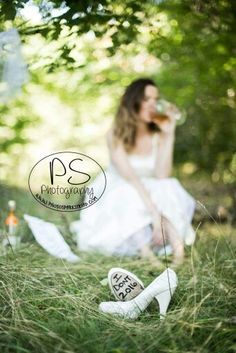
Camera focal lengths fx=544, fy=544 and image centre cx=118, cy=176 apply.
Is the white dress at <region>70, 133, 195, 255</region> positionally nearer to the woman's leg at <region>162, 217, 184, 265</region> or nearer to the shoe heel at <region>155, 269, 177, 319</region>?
the woman's leg at <region>162, 217, 184, 265</region>

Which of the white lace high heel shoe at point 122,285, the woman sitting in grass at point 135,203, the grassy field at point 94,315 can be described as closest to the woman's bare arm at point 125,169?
the woman sitting in grass at point 135,203

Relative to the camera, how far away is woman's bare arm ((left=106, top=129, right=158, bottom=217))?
351cm

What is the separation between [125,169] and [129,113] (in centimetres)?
60

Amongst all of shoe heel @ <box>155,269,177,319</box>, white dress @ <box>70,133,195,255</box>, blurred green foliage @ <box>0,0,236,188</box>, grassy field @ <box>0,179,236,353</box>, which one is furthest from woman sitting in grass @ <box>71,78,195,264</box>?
shoe heel @ <box>155,269,177,319</box>

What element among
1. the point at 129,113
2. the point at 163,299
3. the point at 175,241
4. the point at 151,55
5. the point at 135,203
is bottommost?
the point at 175,241

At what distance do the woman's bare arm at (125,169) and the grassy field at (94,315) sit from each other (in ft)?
2.83

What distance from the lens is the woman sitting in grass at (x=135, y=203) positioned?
3.43 m

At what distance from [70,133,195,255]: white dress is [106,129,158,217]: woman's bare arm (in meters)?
0.04

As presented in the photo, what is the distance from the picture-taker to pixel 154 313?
85.9 inches

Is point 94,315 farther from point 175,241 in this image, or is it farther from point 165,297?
point 175,241

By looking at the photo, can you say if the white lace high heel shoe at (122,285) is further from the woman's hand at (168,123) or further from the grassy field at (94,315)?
the woman's hand at (168,123)

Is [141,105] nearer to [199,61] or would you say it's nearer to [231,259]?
[199,61]

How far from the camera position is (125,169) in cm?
374

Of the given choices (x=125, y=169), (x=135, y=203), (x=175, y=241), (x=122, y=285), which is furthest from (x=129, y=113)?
(x=122, y=285)
